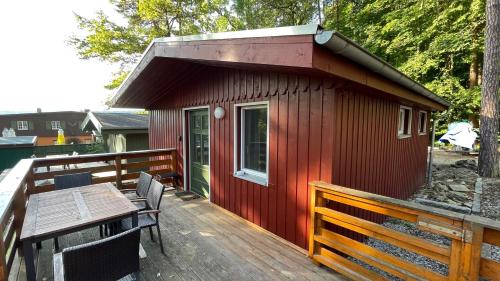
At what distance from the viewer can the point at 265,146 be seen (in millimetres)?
3436

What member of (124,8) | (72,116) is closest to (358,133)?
(124,8)

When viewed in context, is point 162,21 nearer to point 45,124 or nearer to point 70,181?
point 70,181

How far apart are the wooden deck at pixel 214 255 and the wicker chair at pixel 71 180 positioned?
693 mm

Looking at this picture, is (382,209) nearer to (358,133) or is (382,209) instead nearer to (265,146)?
(358,133)

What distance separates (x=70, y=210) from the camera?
224 centimetres

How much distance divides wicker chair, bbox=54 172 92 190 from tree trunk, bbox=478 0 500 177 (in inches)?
414

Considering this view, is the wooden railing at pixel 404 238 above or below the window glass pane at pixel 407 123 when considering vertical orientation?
below

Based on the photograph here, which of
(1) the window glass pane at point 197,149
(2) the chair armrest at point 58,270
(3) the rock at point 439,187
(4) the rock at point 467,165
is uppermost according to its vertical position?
(1) the window glass pane at point 197,149

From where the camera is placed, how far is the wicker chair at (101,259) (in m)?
1.37

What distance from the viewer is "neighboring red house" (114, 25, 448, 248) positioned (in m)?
2.22

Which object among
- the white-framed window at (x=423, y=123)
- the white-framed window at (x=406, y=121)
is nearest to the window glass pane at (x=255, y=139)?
the white-framed window at (x=406, y=121)

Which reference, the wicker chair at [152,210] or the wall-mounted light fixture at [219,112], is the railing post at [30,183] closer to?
the wicker chair at [152,210]

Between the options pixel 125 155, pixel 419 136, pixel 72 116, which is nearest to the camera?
pixel 125 155

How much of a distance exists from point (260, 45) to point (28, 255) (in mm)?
2586
